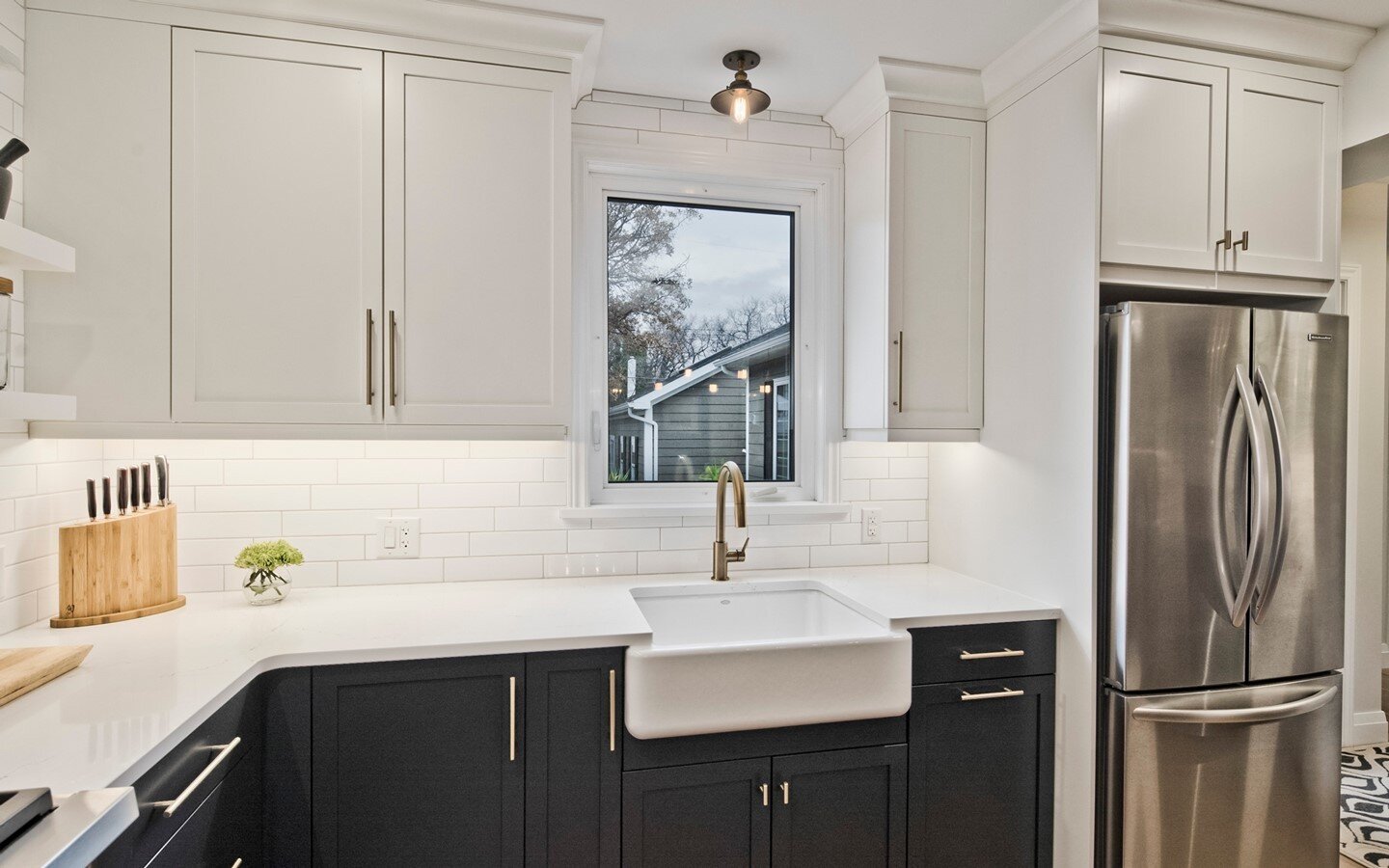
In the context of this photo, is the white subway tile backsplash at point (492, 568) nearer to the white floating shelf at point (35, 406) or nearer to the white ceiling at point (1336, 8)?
the white floating shelf at point (35, 406)

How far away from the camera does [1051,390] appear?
2.08 meters

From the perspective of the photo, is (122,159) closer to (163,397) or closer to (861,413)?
(163,397)

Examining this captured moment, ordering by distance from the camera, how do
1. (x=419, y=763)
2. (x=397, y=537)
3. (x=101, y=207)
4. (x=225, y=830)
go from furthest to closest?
(x=397, y=537), (x=101, y=207), (x=419, y=763), (x=225, y=830)

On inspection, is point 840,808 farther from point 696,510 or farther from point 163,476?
point 163,476

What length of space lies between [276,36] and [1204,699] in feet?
9.26

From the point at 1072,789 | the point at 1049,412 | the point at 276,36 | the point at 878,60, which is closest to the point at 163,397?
the point at 276,36

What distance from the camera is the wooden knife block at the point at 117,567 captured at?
5.82 ft

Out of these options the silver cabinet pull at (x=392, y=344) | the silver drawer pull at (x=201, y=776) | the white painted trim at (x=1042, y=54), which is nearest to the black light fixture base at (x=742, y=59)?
the white painted trim at (x=1042, y=54)

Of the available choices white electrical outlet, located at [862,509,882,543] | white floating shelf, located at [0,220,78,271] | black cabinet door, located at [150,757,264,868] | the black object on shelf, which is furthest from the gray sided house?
the black object on shelf

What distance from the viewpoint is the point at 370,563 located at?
228 centimetres

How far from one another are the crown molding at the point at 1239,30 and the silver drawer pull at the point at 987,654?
1588 mm

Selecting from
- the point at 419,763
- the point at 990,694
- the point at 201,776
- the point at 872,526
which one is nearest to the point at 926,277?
the point at 872,526

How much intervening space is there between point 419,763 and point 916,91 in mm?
2231

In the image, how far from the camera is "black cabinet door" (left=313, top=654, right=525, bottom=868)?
5.42 ft
